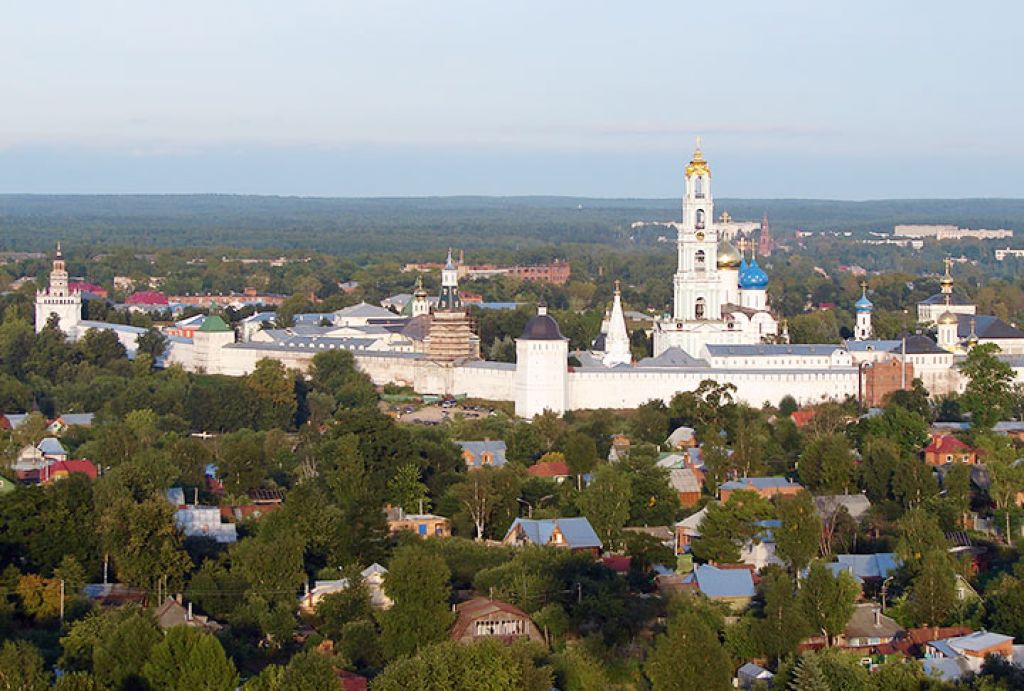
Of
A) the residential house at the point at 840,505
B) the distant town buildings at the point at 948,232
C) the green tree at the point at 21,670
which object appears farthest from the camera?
the distant town buildings at the point at 948,232

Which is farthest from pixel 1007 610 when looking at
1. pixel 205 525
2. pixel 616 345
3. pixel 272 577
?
pixel 616 345

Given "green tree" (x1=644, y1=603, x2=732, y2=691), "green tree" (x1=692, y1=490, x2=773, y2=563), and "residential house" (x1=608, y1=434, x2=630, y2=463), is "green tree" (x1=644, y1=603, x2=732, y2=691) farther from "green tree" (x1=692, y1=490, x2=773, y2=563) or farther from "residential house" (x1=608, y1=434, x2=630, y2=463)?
"residential house" (x1=608, y1=434, x2=630, y2=463)

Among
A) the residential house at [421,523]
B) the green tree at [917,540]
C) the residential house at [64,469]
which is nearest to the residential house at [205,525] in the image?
the residential house at [421,523]

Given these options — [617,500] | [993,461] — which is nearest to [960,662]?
[617,500]

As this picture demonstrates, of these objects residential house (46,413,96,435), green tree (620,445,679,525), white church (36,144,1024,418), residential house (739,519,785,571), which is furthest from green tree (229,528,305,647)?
white church (36,144,1024,418)

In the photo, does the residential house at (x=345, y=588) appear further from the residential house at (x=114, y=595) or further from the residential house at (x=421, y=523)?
the residential house at (x=421, y=523)

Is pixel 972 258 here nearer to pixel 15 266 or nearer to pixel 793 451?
pixel 15 266
